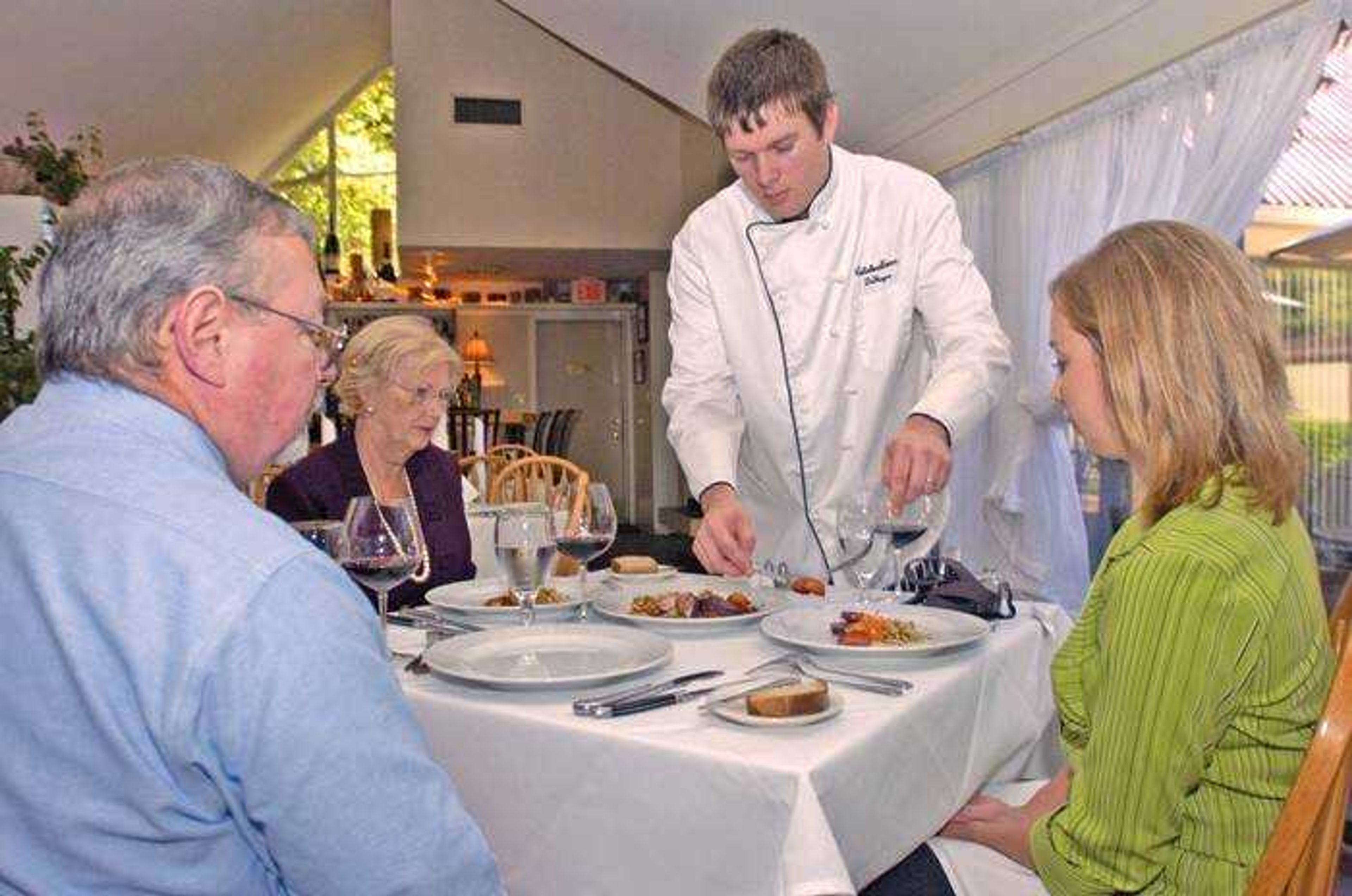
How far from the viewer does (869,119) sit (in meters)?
5.31

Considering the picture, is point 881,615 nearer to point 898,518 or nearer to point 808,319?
point 898,518

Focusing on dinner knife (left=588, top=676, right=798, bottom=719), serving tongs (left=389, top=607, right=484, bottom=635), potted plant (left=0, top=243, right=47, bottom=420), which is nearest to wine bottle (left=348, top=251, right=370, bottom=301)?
potted plant (left=0, top=243, right=47, bottom=420)

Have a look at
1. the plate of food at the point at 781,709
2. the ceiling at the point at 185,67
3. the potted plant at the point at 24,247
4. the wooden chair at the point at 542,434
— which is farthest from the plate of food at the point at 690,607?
the wooden chair at the point at 542,434

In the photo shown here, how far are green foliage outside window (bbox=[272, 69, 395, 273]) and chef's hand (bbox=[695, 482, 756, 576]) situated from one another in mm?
12087

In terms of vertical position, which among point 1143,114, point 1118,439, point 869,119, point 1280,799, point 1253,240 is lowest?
point 1280,799

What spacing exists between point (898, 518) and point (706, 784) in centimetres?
67

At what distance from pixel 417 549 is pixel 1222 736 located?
3.07 feet

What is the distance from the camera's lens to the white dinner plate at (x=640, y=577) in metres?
1.87

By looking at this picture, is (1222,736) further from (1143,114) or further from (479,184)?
(479,184)

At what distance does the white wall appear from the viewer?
8953mm

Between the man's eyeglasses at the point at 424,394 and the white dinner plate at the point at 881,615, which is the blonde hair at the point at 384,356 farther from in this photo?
the white dinner plate at the point at 881,615

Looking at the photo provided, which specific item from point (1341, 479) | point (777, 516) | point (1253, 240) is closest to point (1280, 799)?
point (777, 516)

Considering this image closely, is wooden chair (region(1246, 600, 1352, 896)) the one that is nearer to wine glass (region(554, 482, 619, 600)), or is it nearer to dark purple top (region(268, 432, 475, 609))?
wine glass (region(554, 482, 619, 600))

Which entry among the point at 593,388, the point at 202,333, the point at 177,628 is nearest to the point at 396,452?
the point at 202,333
